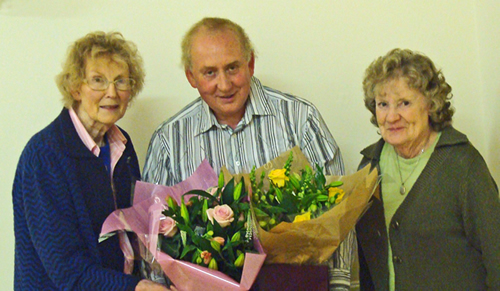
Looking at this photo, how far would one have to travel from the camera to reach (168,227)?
140cm

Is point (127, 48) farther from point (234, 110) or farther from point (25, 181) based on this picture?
point (25, 181)

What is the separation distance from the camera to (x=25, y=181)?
5.63ft

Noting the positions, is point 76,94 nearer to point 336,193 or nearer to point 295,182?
point 295,182

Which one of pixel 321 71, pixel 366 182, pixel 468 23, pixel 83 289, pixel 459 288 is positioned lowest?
pixel 459 288

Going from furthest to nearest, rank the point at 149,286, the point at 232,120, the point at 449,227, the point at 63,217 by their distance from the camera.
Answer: the point at 232,120 < the point at 449,227 < the point at 63,217 < the point at 149,286

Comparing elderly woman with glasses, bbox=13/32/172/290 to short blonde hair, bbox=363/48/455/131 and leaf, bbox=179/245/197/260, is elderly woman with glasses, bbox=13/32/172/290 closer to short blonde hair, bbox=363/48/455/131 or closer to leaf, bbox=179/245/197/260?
leaf, bbox=179/245/197/260

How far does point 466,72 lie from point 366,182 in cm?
134

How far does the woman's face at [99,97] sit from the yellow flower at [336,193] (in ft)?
2.86

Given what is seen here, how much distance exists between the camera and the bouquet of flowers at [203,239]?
52.4 inches

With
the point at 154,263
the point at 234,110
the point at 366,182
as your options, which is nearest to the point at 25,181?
the point at 154,263

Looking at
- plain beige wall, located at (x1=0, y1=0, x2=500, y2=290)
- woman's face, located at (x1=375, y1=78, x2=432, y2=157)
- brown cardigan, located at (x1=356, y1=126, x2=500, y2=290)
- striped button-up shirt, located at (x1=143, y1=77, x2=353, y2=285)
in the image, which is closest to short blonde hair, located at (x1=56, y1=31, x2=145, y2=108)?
striped button-up shirt, located at (x1=143, y1=77, x2=353, y2=285)

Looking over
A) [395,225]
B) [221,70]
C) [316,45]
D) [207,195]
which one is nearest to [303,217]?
[207,195]

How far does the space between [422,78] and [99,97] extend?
3.80 ft

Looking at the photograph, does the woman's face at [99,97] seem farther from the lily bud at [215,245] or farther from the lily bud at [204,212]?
the lily bud at [215,245]
